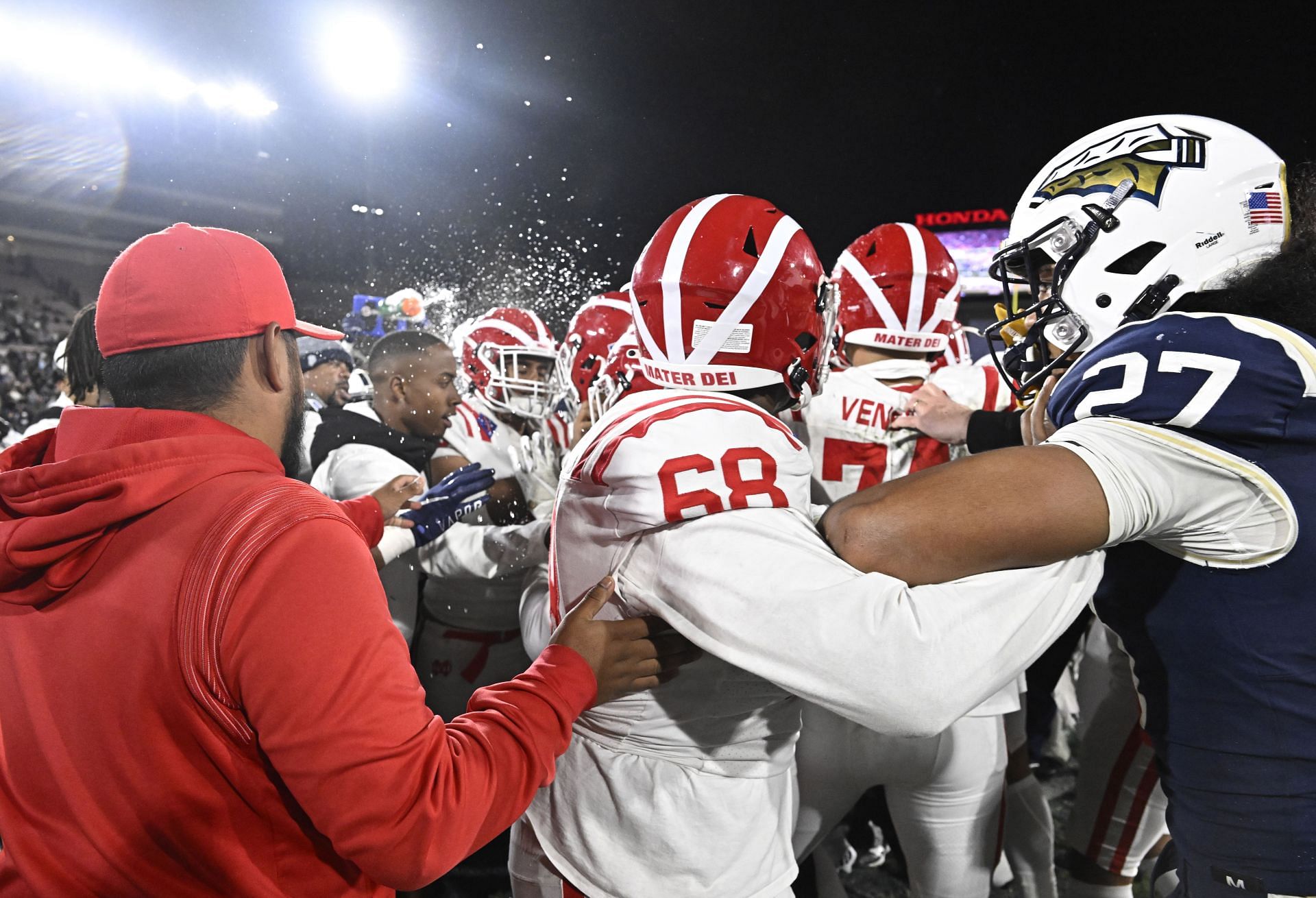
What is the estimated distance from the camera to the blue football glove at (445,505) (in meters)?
2.78

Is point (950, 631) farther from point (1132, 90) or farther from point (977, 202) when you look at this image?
point (977, 202)

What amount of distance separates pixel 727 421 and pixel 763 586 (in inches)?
12.4

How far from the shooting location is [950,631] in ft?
3.50

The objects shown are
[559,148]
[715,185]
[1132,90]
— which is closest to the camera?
[559,148]

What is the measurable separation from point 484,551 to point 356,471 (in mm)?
660

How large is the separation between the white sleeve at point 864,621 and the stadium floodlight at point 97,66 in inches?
193

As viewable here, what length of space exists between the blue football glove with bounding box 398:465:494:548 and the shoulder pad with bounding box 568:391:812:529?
1.52m

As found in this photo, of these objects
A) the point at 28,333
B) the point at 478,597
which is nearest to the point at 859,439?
the point at 478,597

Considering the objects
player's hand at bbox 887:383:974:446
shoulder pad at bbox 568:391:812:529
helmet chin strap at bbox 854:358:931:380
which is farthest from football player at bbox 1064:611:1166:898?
shoulder pad at bbox 568:391:812:529

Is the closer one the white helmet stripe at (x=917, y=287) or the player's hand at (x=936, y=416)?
the player's hand at (x=936, y=416)

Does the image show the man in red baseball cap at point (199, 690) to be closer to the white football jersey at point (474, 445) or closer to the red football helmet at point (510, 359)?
the white football jersey at point (474, 445)

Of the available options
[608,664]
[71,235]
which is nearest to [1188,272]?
[608,664]

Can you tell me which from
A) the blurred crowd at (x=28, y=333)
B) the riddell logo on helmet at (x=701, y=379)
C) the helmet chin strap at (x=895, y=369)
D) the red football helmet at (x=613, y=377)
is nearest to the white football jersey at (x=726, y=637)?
the riddell logo on helmet at (x=701, y=379)

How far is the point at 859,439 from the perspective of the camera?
10.5ft
